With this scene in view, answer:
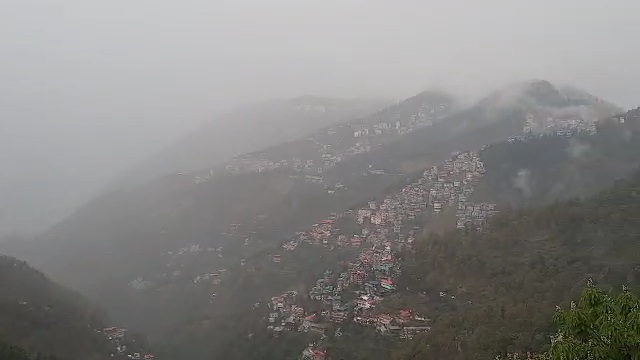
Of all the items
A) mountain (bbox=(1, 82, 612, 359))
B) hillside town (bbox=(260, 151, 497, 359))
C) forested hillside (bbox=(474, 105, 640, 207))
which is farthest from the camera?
forested hillside (bbox=(474, 105, 640, 207))

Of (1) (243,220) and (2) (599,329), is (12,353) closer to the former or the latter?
(2) (599,329)

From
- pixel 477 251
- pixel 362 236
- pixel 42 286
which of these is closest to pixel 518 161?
pixel 362 236

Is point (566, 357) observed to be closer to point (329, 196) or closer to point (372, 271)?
point (372, 271)

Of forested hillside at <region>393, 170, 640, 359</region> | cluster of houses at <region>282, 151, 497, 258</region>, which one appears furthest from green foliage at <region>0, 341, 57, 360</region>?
cluster of houses at <region>282, 151, 497, 258</region>

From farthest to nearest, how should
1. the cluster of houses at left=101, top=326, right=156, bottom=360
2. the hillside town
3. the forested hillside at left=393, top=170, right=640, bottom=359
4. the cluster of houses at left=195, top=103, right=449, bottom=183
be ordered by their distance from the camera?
1. the cluster of houses at left=195, top=103, right=449, bottom=183
2. the cluster of houses at left=101, top=326, right=156, bottom=360
3. the hillside town
4. the forested hillside at left=393, top=170, right=640, bottom=359

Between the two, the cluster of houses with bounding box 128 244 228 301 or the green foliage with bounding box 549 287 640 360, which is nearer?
the green foliage with bounding box 549 287 640 360

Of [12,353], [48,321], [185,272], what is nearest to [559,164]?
[185,272]

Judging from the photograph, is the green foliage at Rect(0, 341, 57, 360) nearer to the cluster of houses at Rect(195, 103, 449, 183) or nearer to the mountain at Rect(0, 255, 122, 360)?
the mountain at Rect(0, 255, 122, 360)
